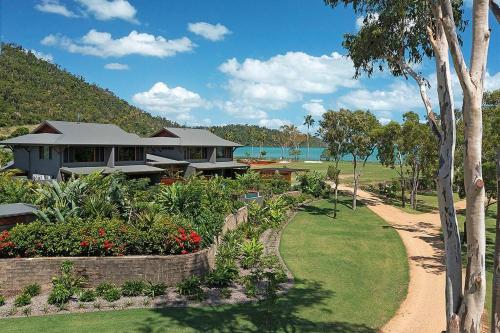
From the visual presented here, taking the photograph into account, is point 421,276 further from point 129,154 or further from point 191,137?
point 191,137

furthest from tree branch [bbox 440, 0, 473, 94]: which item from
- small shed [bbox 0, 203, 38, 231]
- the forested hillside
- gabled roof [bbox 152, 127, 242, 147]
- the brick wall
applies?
the forested hillside

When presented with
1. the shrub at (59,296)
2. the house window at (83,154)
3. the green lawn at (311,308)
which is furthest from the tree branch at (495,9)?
the house window at (83,154)

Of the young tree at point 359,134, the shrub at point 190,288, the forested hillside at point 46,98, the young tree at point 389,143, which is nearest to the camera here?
the shrub at point 190,288

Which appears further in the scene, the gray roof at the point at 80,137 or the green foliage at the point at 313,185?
the green foliage at the point at 313,185

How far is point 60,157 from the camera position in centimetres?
3241

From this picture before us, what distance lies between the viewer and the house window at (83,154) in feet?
109

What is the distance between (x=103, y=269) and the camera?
14.6 metres

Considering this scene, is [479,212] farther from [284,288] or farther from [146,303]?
[146,303]

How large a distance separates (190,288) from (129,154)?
85.1ft

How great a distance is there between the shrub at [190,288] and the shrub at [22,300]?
4.86 metres

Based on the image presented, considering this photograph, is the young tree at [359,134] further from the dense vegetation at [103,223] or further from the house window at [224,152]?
the house window at [224,152]

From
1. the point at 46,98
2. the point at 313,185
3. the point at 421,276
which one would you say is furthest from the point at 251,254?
the point at 46,98

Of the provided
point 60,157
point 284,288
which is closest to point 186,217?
point 284,288

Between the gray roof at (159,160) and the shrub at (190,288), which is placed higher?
the gray roof at (159,160)
